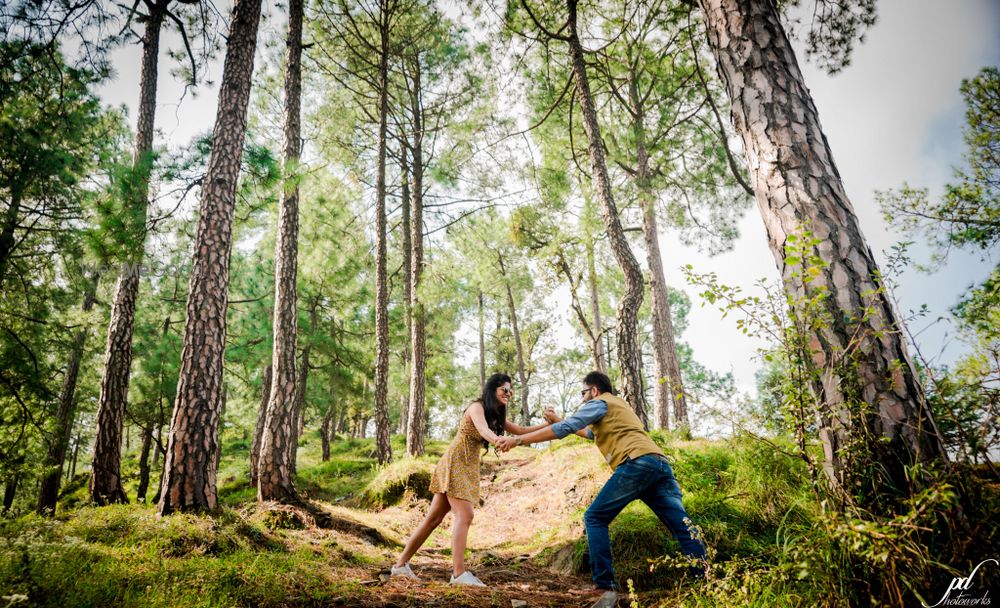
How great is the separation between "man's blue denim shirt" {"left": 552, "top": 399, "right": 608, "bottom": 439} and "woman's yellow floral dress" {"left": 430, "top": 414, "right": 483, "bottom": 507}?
2.75 feet

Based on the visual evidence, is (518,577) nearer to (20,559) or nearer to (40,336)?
(20,559)

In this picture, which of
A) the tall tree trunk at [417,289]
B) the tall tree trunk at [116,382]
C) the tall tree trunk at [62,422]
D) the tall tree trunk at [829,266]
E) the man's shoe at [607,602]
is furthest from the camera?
the tall tree trunk at [417,289]

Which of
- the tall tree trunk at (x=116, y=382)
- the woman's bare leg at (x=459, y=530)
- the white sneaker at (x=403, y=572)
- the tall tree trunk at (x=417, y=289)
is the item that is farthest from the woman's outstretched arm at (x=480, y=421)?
the tall tree trunk at (x=417, y=289)

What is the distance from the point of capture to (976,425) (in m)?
1.60

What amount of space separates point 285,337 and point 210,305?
1558 millimetres

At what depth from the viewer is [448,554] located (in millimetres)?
4766

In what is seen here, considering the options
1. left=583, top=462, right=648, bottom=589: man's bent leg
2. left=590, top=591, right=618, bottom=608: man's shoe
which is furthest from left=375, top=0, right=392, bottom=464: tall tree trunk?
left=590, top=591, right=618, bottom=608: man's shoe

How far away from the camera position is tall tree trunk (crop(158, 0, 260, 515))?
3.94m

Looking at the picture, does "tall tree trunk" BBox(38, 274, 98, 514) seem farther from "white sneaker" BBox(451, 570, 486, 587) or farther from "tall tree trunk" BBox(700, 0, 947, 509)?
"tall tree trunk" BBox(700, 0, 947, 509)

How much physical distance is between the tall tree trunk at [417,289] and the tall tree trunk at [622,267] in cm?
499

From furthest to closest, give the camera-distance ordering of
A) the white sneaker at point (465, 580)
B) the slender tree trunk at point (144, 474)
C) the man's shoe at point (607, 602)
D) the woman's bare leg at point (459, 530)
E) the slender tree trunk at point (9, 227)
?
the slender tree trunk at point (144, 474) → the slender tree trunk at point (9, 227) → the woman's bare leg at point (459, 530) → the white sneaker at point (465, 580) → the man's shoe at point (607, 602)

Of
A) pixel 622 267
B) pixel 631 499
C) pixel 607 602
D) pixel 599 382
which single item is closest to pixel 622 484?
pixel 631 499

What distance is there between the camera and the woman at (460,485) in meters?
3.31
